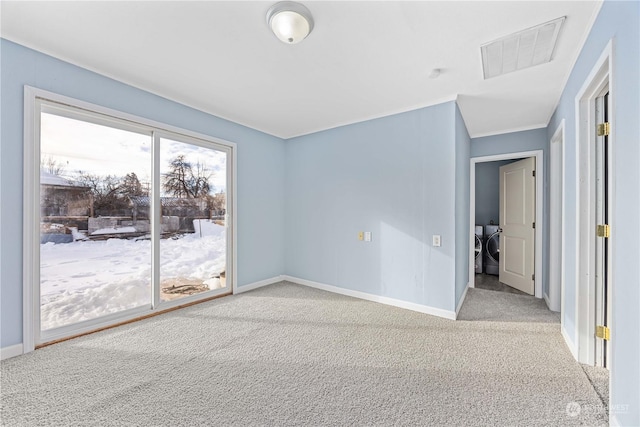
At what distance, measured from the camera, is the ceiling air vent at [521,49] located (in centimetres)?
194

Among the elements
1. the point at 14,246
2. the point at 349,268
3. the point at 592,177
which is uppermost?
the point at 592,177

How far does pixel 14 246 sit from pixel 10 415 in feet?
4.13

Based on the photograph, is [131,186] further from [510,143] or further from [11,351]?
[510,143]

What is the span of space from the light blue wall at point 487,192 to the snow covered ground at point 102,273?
5325 millimetres

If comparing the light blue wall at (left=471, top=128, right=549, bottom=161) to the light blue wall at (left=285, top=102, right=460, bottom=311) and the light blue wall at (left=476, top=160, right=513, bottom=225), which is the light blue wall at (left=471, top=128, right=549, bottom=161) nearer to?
the light blue wall at (left=476, top=160, right=513, bottom=225)

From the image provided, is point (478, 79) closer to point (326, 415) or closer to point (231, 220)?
point (326, 415)

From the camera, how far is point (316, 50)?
7.27 ft

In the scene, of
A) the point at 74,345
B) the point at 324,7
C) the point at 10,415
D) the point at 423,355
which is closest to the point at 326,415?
the point at 423,355

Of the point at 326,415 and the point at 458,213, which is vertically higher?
the point at 458,213

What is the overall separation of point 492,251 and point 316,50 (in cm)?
493

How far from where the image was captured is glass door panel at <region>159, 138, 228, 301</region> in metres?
3.26

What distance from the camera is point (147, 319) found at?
299 cm

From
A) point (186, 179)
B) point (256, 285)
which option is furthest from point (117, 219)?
point (256, 285)

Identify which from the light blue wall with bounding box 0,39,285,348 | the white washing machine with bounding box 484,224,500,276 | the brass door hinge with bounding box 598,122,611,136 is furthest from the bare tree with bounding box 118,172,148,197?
the white washing machine with bounding box 484,224,500,276
